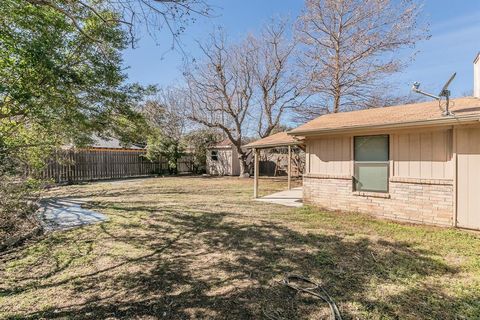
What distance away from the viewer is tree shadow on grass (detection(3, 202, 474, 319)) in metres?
2.52

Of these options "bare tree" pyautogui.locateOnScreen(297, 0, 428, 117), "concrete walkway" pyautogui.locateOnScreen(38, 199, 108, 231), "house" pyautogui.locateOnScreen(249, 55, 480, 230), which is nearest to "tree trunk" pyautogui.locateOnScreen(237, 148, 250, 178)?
"bare tree" pyautogui.locateOnScreen(297, 0, 428, 117)

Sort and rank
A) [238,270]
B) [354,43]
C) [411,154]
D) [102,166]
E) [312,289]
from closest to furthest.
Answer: [312,289] < [238,270] < [411,154] < [354,43] < [102,166]

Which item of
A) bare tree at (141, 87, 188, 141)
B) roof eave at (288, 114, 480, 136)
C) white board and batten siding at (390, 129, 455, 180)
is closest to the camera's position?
roof eave at (288, 114, 480, 136)

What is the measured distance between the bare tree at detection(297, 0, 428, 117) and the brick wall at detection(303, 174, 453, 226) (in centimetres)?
1007

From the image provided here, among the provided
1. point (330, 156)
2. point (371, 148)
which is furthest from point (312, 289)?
point (330, 156)

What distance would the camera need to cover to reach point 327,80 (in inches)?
616

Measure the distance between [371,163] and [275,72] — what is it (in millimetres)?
13859

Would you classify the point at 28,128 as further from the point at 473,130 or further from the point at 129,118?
the point at 473,130

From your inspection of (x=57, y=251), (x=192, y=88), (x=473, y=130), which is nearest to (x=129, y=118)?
(x=57, y=251)

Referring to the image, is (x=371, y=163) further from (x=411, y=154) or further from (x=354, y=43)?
(x=354, y=43)

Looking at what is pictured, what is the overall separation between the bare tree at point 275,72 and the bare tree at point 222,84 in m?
0.72

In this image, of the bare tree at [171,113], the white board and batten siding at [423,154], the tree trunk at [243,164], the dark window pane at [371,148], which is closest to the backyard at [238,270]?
the white board and batten siding at [423,154]

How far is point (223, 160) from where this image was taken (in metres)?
21.1

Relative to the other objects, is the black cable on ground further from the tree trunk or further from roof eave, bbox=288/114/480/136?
the tree trunk
